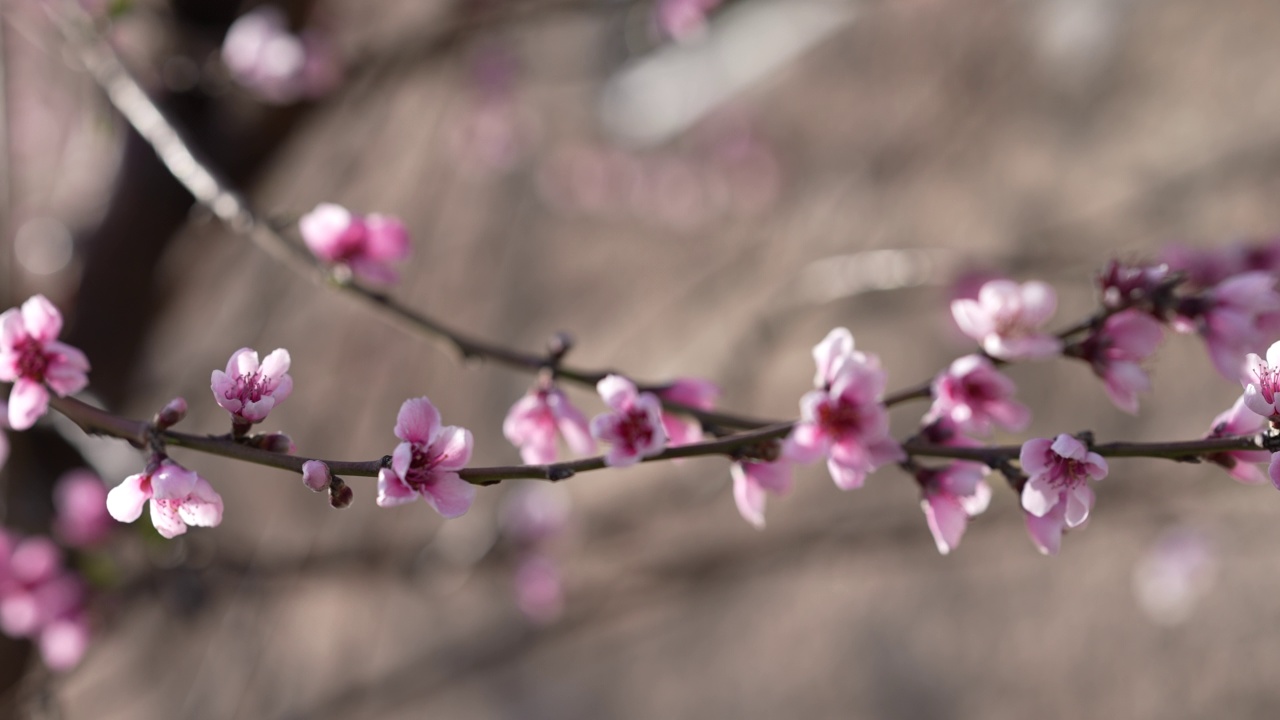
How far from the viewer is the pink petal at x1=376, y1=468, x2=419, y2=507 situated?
0.56 metres

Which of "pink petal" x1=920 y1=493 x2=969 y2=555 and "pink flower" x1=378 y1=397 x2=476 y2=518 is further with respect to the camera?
"pink petal" x1=920 y1=493 x2=969 y2=555

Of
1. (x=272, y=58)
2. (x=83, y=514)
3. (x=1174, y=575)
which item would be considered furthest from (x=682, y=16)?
(x=1174, y=575)

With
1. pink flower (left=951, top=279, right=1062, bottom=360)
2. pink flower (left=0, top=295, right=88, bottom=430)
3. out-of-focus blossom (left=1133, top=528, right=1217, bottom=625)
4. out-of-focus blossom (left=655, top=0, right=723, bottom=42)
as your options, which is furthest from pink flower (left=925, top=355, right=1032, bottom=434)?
out-of-focus blossom (left=1133, top=528, right=1217, bottom=625)

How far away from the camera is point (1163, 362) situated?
2619 mm

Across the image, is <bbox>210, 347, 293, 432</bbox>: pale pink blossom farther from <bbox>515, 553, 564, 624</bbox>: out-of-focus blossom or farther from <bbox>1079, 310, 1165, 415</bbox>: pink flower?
<bbox>515, 553, 564, 624</bbox>: out-of-focus blossom

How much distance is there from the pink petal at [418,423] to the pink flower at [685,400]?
0.73ft

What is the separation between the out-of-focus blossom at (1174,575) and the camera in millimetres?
2215

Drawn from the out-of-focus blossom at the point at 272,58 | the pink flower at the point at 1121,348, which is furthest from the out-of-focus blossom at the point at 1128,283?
the out-of-focus blossom at the point at 272,58

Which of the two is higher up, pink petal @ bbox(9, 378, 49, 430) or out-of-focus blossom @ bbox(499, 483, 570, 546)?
out-of-focus blossom @ bbox(499, 483, 570, 546)

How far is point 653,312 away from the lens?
362 centimetres

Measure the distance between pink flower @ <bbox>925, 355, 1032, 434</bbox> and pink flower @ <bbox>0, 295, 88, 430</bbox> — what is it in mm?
638

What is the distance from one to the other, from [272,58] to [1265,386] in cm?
136

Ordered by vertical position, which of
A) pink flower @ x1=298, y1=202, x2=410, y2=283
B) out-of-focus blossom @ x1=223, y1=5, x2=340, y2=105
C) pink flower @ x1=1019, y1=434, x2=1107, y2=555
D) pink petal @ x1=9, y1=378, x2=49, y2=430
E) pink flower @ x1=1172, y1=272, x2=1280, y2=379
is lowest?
pink flower @ x1=1019, y1=434, x2=1107, y2=555

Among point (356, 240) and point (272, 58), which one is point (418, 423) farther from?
point (272, 58)
